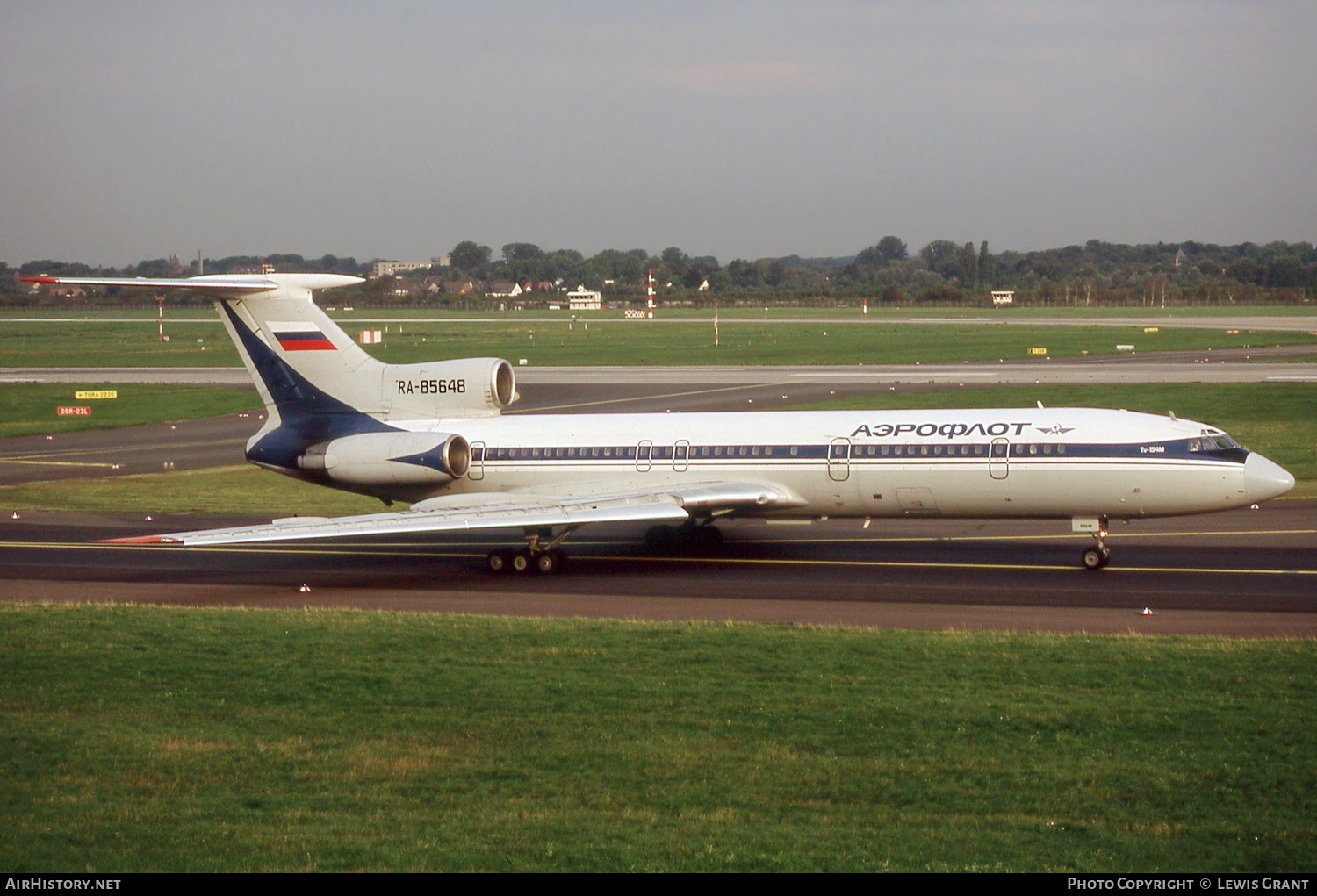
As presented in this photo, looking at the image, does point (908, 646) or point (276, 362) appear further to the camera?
point (276, 362)

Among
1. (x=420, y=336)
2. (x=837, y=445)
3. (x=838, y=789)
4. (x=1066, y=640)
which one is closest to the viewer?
(x=838, y=789)

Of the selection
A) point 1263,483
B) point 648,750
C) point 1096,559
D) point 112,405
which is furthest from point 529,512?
point 112,405

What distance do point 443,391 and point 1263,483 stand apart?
18105mm

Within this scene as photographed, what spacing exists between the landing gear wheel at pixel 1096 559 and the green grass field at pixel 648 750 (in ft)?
23.0

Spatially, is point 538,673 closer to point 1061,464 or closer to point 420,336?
point 1061,464

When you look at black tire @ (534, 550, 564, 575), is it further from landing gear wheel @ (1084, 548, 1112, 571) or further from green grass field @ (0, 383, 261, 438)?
green grass field @ (0, 383, 261, 438)

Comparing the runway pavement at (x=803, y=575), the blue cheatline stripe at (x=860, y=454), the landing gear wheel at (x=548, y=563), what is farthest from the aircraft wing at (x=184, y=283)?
the landing gear wheel at (x=548, y=563)

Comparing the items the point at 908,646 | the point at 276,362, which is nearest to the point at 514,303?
the point at 276,362

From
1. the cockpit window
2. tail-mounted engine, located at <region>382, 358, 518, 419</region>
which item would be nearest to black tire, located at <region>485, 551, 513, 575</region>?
tail-mounted engine, located at <region>382, 358, 518, 419</region>

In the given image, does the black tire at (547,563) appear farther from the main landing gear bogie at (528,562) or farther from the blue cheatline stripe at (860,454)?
the blue cheatline stripe at (860,454)

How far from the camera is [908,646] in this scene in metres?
19.7

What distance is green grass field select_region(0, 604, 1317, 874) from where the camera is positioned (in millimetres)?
11781

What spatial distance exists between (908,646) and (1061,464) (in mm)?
9445
